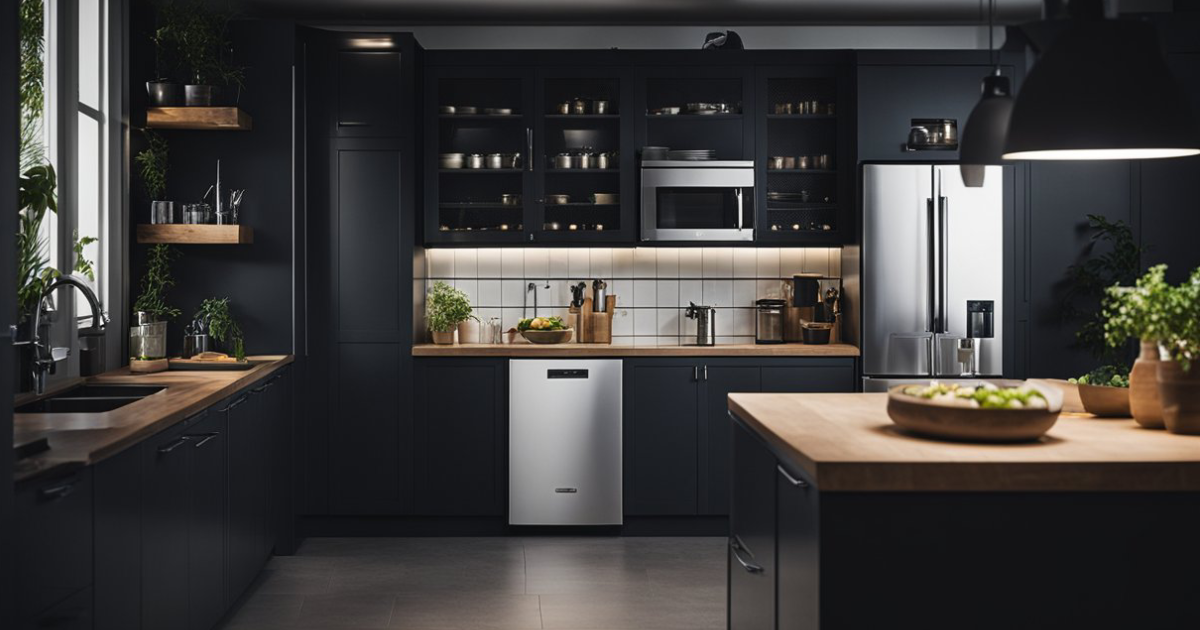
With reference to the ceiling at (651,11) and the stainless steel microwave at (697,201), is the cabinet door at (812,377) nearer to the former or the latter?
the stainless steel microwave at (697,201)

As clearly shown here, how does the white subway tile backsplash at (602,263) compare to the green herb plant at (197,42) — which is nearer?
the green herb plant at (197,42)

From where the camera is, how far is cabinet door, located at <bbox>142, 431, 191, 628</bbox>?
304 centimetres

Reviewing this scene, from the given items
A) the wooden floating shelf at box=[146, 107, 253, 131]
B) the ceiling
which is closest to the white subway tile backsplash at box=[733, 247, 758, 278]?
the ceiling

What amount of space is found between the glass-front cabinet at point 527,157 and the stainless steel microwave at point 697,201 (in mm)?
122

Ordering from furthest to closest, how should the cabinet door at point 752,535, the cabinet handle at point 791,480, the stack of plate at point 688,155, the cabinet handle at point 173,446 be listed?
the stack of plate at point 688,155
the cabinet handle at point 173,446
the cabinet door at point 752,535
the cabinet handle at point 791,480

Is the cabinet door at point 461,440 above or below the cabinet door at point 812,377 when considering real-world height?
below

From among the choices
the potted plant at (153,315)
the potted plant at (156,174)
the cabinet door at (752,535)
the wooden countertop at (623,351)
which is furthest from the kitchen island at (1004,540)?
the potted plant at (156,174)

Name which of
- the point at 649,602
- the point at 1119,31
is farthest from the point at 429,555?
the point at 1119,31

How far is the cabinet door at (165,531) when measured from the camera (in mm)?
3035

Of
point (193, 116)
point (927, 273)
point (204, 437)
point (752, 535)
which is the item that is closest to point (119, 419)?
point (204, 437)

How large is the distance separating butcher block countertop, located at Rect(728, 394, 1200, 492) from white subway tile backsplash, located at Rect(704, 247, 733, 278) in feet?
11.6

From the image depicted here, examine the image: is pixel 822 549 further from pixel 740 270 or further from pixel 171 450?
pixel 740 270

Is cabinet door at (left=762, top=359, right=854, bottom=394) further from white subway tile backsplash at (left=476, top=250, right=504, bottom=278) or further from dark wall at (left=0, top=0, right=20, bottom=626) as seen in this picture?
dark wall at (left=0, top=0, right=20, bottom=626)

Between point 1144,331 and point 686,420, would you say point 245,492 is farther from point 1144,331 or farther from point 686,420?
point 1144,331
